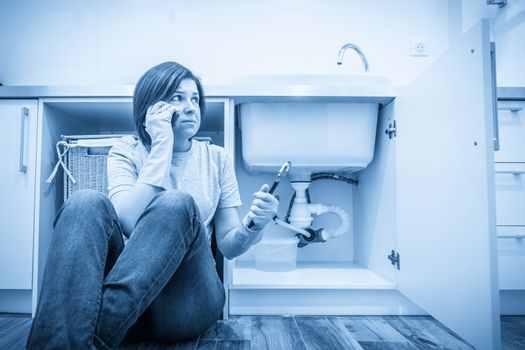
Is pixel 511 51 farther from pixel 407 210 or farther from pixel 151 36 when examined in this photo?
pixel 151 36

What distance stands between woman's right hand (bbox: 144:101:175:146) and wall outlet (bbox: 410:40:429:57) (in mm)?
1294

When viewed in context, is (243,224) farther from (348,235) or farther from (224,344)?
(348,235)

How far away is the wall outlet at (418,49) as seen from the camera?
5.27 ft

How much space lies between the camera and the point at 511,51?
1.46 metres

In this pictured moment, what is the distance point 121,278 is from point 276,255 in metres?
0.75

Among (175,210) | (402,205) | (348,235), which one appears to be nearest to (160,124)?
(175,210)

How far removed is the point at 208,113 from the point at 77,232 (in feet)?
2.25

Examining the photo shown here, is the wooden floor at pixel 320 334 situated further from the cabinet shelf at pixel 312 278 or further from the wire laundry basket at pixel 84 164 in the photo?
the wire laundry basket at pixel 84 164

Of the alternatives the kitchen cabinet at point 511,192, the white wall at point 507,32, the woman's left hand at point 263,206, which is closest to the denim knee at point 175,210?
the woman's left hand at point 263,206

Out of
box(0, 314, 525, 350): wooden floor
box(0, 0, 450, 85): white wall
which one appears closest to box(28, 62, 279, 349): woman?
box(0, 314, 525, 350): wooden floor

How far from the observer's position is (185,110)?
0.88 meters

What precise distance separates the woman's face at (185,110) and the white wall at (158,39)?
0.73 metres

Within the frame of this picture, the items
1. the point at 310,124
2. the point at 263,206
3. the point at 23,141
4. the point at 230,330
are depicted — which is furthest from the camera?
the point at 310,124

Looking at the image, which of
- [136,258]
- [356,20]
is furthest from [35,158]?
[356,20]
